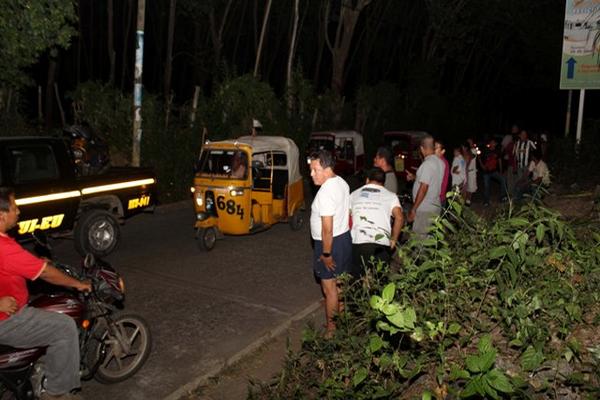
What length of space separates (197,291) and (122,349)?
9.32ft

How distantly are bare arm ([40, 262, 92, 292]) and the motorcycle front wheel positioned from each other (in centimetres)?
73

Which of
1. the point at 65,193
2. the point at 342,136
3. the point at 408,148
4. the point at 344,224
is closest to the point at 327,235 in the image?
the point at 344,224

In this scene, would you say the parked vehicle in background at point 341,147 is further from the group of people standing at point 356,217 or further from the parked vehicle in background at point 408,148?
the group of people standing at point 356,217

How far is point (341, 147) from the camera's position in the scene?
1852cm

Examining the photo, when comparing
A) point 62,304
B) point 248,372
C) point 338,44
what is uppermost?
point 338,44

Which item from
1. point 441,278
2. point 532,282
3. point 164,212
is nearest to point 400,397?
point 441,278

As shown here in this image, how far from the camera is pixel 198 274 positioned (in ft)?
29.5

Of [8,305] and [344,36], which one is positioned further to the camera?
[344,36]

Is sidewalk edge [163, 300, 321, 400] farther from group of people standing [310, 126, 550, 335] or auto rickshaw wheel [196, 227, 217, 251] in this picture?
auto rickshaw wheel [196, 227, 217, 251]

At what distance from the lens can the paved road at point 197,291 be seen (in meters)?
5.89

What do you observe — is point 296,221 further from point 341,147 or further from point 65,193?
point 341,147

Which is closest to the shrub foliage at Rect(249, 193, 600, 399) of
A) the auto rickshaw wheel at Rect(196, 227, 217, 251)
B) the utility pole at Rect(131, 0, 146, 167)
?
the auto rickshaw wheel at Rect(196, 227, 217, 251)

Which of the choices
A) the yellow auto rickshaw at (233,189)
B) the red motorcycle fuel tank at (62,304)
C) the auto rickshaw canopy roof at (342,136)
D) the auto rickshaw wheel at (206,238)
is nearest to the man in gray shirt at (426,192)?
the yellow auto rickshaw at (233,189)

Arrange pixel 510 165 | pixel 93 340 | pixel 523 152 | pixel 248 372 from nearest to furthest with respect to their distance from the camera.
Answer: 1. pixel 93 340
2. pixel 248 372
3. pixel 523 152
4. pixel 510 165
